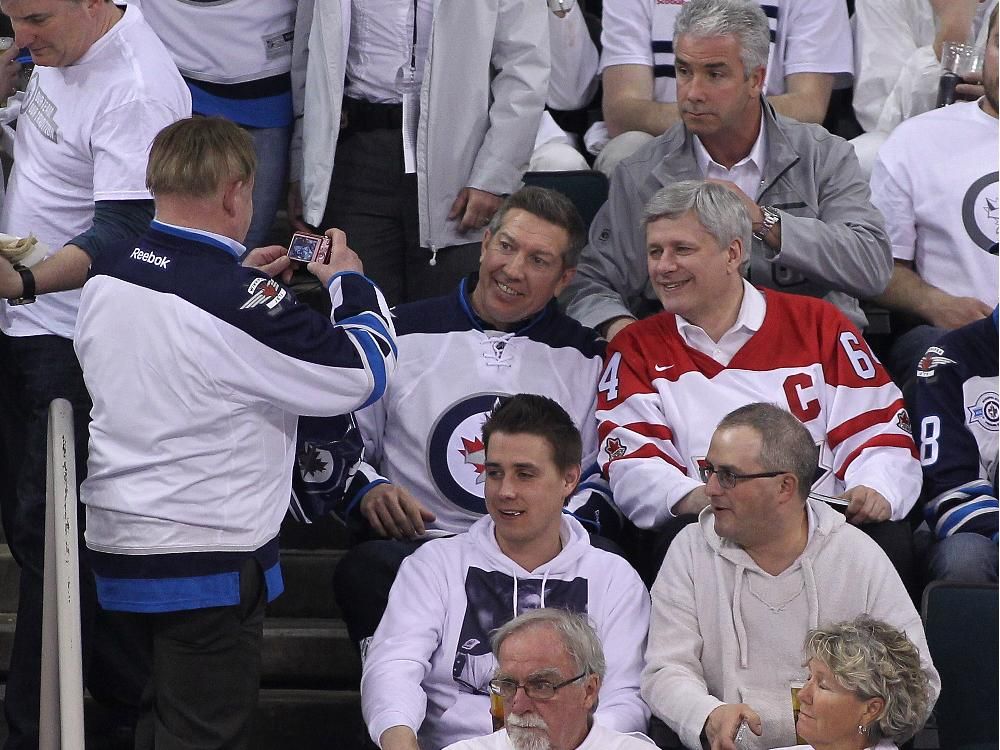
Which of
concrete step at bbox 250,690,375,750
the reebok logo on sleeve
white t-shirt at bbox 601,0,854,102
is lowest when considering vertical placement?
concrete step at bbox 250,690,375,750

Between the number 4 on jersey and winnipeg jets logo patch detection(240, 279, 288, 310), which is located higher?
winnipeg jets logo patch detection(240, 279, 288, 310)

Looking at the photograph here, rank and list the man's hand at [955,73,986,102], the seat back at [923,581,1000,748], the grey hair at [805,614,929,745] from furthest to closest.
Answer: the man's hand at [955,73,986,102] → the seat back at [923,581,1000,748] → the grey hair at [805,614,929,745]

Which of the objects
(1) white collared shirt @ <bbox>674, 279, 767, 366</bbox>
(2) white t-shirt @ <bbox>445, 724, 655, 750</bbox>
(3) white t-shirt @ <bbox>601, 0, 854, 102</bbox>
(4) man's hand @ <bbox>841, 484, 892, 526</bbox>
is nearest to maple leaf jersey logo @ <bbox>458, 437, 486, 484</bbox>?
(1) white collared shirt @ <bbox>674, 279, 767, 366</bbox>

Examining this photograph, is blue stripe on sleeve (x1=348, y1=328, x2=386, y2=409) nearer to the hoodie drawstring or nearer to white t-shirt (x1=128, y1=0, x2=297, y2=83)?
the hoodie drawstring

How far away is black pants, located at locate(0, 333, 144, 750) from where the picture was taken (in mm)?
3451

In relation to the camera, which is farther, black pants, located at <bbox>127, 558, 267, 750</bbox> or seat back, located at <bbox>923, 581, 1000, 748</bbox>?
seat back, located at <bbox>923, 581, 1000, 748</bbox>

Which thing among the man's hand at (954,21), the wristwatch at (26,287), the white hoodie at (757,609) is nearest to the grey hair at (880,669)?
the white hoodie at (757,609)

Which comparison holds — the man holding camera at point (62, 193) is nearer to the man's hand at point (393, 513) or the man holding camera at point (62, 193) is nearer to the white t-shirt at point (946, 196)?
the man's hand at point (393, 513)

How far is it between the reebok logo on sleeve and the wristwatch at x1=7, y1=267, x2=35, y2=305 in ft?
1.09

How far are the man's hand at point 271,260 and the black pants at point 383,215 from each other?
79 cm

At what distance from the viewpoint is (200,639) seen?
3072 millimetres

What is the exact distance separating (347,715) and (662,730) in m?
1.03

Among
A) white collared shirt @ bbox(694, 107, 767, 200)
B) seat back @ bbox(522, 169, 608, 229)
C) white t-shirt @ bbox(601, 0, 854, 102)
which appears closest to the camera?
white collared shirt @ bbox(694, 107, 767, 200)

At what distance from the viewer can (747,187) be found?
4.44 metres
